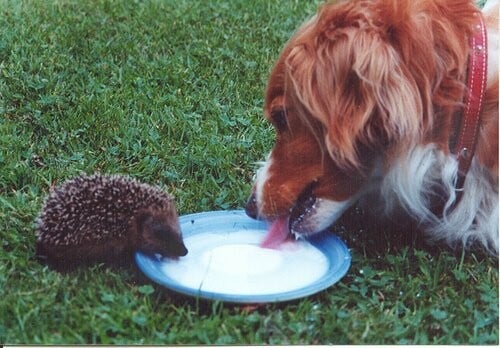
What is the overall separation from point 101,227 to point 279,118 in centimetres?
80

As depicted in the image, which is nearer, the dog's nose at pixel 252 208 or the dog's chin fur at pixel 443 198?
the dog's chin fur at pixel 443 198

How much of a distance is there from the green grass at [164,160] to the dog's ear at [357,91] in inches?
22.4

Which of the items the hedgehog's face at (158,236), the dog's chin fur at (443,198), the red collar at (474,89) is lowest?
the dog's chin fur at (443,198)

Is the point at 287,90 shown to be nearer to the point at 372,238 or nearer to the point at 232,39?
the point at 372,238

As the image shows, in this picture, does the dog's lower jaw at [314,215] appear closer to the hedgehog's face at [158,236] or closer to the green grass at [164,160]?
the green grass at [164,160]

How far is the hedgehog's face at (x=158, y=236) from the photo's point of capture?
3.24 metres

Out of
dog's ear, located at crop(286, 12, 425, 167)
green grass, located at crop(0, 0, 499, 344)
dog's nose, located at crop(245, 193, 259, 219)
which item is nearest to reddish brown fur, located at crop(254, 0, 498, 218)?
dog's ear, located at crop(286, 12, 425, 167)

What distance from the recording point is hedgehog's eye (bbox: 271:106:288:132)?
3.23 m

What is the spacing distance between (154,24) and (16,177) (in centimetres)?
168

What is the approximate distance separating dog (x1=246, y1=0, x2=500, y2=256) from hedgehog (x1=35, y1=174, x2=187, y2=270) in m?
0.36

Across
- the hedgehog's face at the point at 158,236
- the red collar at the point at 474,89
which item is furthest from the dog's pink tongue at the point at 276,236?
the red collar at the point at 474,89

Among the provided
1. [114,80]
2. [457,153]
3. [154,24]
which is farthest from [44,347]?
[154,24]

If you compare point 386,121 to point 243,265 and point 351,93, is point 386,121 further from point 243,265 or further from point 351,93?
point 243,265

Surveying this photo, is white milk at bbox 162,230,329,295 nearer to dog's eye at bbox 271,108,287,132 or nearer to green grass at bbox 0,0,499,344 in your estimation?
green grass at bbox 0,0,499,344
